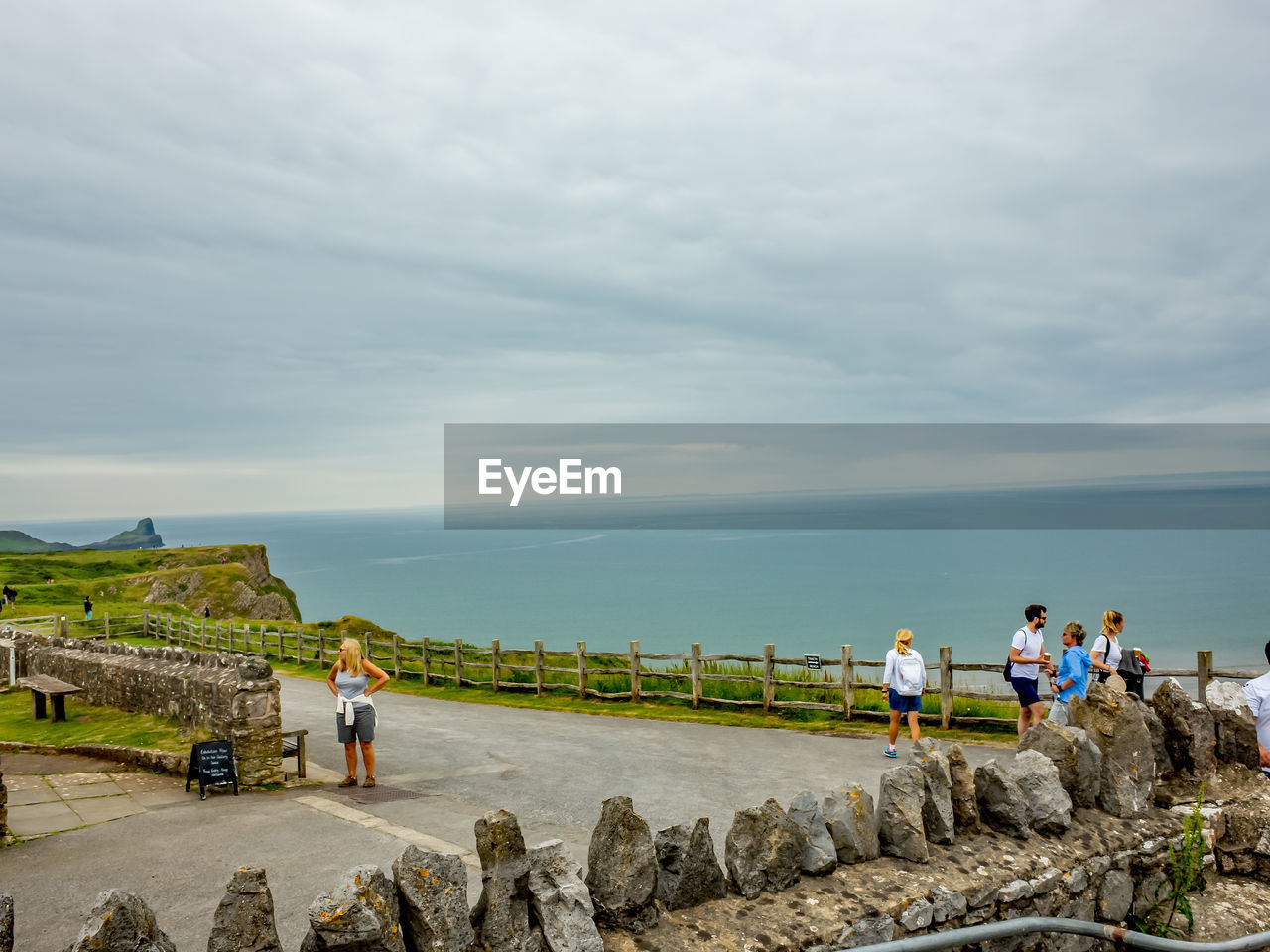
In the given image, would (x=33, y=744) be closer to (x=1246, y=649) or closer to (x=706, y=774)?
(x=706, y=774)

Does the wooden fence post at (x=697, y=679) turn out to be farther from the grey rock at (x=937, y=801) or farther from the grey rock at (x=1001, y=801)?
the grey rock at (x=937, y=801)

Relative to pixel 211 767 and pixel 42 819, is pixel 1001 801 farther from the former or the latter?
pixel 42 819

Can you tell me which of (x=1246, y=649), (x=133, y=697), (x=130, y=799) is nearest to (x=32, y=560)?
(x=133, y=697)

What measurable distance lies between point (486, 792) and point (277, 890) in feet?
12.7

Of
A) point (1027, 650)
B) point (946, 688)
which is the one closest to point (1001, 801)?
point (1027, 650)

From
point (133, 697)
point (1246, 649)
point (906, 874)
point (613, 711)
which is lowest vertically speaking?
point (1246, 649)

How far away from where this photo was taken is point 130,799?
29.9 ft

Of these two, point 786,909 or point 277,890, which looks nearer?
point 786,909

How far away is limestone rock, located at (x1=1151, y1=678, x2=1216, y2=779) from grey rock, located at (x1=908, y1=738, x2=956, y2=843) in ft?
6.45

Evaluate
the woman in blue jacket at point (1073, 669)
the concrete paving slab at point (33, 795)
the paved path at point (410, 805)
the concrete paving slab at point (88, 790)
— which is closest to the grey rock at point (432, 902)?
the paved path at point (410, 805)

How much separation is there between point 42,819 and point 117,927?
784cm

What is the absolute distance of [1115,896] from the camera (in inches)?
164

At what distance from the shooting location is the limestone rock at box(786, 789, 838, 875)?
3547mm

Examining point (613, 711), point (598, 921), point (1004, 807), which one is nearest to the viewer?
point (598, 921)
